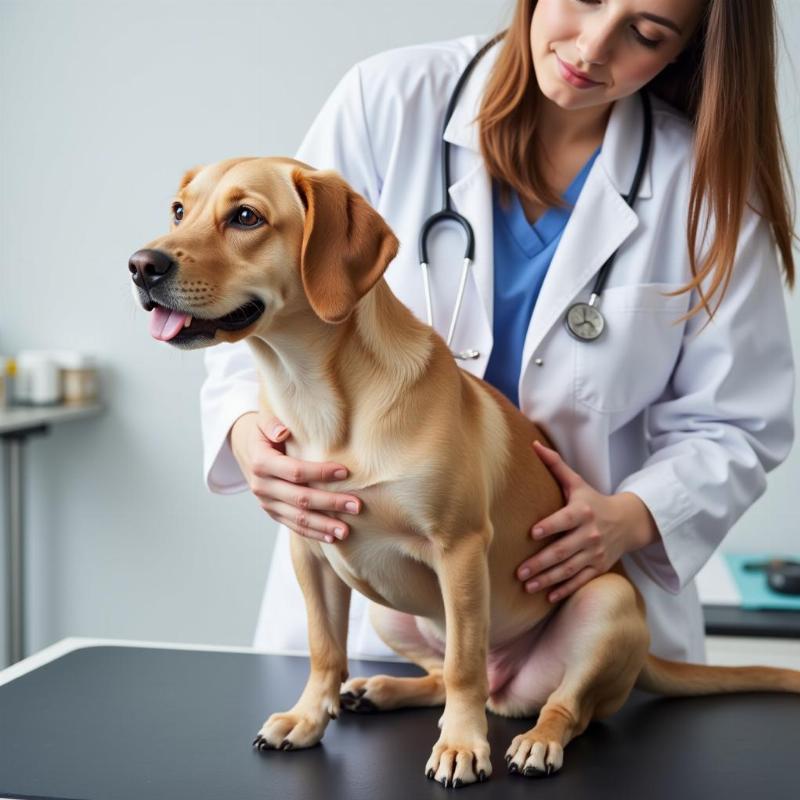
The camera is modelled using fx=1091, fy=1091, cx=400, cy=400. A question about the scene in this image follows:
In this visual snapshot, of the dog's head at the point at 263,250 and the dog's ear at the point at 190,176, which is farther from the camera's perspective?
the dog's ear at the point at 190,176

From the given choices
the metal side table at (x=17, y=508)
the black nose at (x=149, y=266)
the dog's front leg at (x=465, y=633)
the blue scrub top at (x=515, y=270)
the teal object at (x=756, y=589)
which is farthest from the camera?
the metal side table at (x=17, y=508)

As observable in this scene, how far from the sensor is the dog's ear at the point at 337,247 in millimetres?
1034

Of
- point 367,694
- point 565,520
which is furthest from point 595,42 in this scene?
point 367,694

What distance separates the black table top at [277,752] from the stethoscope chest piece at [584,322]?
464 millimetres

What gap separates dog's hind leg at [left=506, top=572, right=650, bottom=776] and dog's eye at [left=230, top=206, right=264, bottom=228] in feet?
1.89

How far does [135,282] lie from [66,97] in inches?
94.4

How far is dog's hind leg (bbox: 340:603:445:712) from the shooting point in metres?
1.24

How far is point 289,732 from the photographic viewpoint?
43.9 inches

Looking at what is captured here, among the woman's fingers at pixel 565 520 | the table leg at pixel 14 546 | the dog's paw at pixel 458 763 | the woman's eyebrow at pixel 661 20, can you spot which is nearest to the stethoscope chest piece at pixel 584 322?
the woman's fingers at pixel 565 520

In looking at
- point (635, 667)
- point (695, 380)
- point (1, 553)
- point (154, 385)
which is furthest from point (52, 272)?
point (635, 667)

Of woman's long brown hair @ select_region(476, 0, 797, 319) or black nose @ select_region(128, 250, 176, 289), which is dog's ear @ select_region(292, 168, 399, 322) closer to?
black nose @ select_region(128, 250, 176, 289)

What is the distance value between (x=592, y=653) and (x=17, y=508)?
7.33 feet

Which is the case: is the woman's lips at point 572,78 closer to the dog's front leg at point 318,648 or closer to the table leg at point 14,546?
the dog's front leg at point 318,648

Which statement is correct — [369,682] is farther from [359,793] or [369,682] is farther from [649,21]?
→ [649,21]
